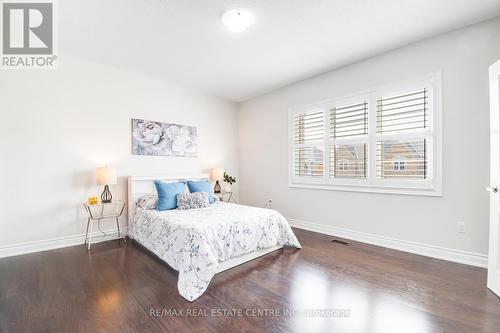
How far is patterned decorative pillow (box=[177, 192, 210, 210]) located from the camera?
11.5 feet

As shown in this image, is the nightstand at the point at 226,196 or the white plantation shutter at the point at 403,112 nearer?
the white plantation shutter at the point at 403,112

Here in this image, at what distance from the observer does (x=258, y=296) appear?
6.82 ft

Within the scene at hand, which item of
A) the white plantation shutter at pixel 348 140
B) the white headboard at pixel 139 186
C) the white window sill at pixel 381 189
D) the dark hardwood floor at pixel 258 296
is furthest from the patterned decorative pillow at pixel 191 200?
the white plantation shutter at pixel 348 140

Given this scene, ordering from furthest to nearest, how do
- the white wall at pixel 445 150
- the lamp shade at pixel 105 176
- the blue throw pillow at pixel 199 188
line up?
1. the blue throw pillow at pixel 199 188
2. the lamp shade at pixel 105 176
3. the white wall at pixel 445 150

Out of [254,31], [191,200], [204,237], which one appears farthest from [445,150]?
[191,200]

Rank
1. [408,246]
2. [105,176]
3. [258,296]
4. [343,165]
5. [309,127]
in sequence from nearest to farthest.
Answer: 1. [258,296]
2. [408,246]
3. [105,176]
4. [343,165]
5. [309,127]

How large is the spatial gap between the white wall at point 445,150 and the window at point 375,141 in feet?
0.38

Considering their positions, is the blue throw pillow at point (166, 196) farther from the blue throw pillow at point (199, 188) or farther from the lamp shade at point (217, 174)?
the lamp shade at point (217, 174)

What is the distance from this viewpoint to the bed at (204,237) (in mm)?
2206

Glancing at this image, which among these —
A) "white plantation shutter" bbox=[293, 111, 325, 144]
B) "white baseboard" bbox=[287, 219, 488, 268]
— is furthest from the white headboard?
"white baseboard" bbox=[287, 219, 488, 268]

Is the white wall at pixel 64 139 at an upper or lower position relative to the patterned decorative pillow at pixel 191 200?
upper

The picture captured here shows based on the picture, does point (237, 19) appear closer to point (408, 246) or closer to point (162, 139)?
point (162, 139)

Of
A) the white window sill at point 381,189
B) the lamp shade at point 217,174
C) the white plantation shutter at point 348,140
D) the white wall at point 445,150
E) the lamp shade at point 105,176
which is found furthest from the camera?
the lamp shade at point 217,174

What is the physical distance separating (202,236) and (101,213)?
221 cm
